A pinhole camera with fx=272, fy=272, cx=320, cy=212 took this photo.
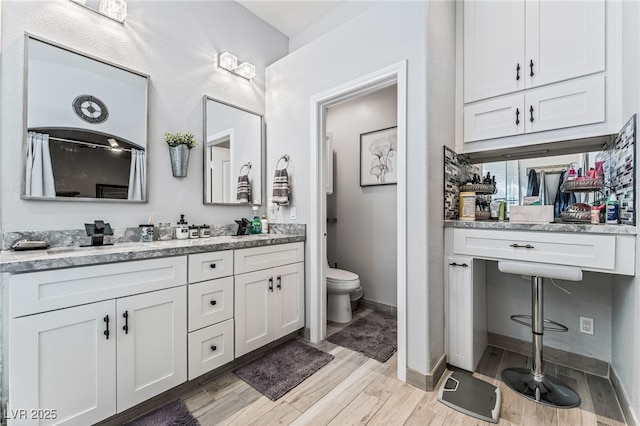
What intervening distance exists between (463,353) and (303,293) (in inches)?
51.0

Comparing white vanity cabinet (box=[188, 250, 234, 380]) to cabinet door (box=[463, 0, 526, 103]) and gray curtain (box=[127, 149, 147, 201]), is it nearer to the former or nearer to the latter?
gray curtain (box=[127, 149, 147, 201])

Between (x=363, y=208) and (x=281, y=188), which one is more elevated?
(x=281, y=188)

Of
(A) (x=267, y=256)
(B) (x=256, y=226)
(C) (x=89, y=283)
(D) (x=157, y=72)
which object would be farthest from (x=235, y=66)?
(C) (x=89, y=283)

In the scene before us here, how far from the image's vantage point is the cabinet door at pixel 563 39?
1.66 m

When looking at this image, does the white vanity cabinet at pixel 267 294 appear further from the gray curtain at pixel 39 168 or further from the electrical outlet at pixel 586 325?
the electrical outlet at pixel 586 325

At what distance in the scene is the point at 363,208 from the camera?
3.29 m

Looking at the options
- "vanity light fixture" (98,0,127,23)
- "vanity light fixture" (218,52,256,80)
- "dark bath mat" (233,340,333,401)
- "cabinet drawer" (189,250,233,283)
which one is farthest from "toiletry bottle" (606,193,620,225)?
"vanity light fixture" (98,0,127,23)

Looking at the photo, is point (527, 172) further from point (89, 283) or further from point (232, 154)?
point (89, 283)

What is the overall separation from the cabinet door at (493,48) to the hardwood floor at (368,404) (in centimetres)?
202

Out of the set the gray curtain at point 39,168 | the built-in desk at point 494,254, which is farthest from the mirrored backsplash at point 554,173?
the gray curtain at point 39,168

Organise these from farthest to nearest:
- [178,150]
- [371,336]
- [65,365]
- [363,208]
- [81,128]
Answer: [363,208] → [371,336] → [178,150] → [81,128] → [65,365]

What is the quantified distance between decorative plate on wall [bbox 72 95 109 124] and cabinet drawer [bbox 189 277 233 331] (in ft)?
4.13

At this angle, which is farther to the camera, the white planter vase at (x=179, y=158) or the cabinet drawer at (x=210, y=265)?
the white planter vase at (x=179, y=158)

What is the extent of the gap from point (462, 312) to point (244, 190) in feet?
6.74
